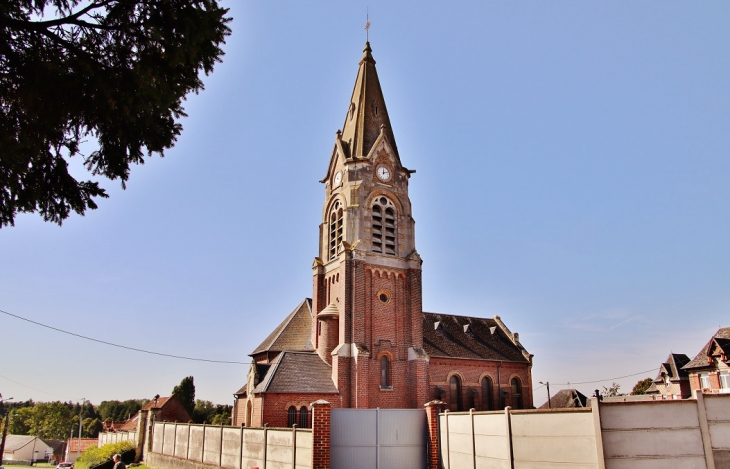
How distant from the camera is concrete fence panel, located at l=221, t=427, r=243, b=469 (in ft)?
72.8

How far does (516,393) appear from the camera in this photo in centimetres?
4259

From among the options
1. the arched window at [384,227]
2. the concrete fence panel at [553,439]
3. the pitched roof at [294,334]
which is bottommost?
the concrete fence panel at [553,439]

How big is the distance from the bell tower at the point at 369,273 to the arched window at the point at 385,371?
6 centimetres

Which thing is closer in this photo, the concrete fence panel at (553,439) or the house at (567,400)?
the concrete fence panel at (553,439)

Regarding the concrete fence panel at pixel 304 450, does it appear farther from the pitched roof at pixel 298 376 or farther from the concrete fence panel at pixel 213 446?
the pitched roof at pixel 298 376

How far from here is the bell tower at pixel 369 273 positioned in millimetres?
32406

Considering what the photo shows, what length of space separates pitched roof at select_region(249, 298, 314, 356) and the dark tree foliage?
92.9 feet

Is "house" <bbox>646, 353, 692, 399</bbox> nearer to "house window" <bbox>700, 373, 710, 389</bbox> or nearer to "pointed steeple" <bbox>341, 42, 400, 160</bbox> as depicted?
"house window" <bbox>700, 373, 710, 389</bbox>

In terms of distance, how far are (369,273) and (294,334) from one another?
22.7ft

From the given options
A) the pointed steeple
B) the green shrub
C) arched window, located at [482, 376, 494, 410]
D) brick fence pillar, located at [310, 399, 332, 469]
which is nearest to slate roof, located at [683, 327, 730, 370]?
arched window, located at [482, 376, 494, 410]

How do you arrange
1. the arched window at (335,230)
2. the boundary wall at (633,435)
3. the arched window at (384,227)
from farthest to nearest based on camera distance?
1. the arched window at (335,230)
2. the arched window at (384,227)
3. the boundary wall at (633,435)

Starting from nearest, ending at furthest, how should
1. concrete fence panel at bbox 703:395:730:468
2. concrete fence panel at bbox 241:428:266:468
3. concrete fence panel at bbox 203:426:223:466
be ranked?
concrete fence panel at bbox 703:395:730:468 → concrete fence panel at bbox 241:428:266:468 → concrete fence panel at bbox 203:426:223:466

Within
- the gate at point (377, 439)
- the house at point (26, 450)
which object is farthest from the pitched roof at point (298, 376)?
the house at point (26, 450)

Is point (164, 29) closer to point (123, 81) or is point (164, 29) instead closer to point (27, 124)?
point (123, 81)
